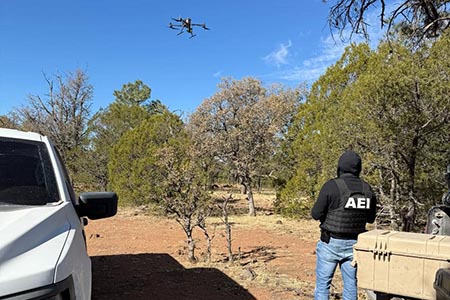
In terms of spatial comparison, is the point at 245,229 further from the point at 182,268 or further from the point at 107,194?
the point at 107,194

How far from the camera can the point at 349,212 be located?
154 inches

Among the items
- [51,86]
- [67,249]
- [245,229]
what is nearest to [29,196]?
[67,249]

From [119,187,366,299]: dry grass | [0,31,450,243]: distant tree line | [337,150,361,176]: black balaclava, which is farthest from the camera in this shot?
[0,31,450,243]: distant tree line

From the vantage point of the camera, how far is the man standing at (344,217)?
3.90 m

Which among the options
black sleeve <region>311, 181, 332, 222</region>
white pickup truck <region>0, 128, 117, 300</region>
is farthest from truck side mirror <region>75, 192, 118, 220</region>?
black sleeve <region>311, 181, 332, 222</region>

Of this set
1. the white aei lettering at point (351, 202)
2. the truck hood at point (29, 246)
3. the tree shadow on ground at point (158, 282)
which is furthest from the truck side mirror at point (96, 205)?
the tree shadow on ground at point (158, 282)

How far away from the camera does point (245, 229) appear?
13008 millimetres

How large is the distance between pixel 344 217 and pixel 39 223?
9.46 ft

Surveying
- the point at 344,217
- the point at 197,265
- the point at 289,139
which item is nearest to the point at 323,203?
the point at 344,217

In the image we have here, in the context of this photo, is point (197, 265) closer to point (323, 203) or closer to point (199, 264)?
point (199, 264)

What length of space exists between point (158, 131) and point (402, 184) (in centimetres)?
1048

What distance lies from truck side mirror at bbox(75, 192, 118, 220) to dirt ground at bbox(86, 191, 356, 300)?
3.22 meters

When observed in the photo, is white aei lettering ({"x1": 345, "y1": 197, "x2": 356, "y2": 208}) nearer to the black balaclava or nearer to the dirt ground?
the black balaclava

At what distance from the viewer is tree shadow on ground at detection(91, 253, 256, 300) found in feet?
18.1
